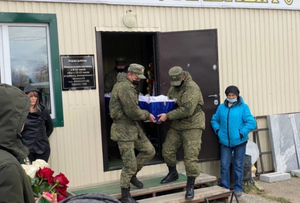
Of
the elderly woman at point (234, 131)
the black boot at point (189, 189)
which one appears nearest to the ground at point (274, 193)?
the elderly woman at point (234, 131)

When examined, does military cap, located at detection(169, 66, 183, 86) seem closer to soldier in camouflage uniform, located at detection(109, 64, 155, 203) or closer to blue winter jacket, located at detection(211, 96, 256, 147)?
soldier in camouflage uniform, located at detection(109, 64, 155, 203)

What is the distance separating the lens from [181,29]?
20.8 ft

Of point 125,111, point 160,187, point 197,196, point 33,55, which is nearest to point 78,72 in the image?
point 33,55

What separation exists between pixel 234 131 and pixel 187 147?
1127 millimetres

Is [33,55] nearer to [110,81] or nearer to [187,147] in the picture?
[110,81]

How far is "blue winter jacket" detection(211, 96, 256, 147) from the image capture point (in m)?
5.99

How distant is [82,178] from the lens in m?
5.69

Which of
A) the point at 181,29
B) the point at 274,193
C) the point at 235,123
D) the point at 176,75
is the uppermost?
the point at 181,29

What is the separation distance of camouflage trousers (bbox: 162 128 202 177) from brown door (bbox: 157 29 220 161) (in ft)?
2.00

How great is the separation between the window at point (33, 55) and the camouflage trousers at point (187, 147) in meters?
1.58

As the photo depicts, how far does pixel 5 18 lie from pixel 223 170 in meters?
3.91

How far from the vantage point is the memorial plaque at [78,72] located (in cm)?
553

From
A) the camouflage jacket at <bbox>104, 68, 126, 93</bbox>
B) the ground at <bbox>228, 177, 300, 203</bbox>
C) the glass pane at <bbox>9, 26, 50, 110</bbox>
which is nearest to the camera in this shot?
the glass pane at <bbox>9, 26, 50, 110</bbox>

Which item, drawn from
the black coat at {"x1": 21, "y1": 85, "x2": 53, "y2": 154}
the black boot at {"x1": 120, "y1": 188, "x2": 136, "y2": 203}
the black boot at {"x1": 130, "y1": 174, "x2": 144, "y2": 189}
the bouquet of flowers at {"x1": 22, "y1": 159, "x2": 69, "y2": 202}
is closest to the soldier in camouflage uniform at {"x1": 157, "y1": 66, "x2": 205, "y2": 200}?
the black boot at {"x1": 130, "y1": 174, "x2": 144, "y2": 189}
